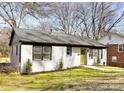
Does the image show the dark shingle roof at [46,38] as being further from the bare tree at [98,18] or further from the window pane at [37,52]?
the bare tree at [98,18]

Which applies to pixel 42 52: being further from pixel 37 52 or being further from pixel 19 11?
pixel 19 11

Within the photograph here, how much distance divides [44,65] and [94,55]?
659cm

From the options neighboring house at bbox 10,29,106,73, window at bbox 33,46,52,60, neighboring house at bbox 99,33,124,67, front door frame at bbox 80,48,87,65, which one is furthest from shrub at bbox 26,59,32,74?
neighboring house at bbox 99,33,124,67

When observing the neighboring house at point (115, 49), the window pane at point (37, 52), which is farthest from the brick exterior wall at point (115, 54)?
the window pane at point (37, 52)

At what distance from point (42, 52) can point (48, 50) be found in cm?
64

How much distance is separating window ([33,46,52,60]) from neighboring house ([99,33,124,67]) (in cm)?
1114

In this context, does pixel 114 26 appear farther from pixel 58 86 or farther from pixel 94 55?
pixel 58 86

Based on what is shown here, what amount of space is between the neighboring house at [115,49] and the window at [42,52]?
11.1 meters

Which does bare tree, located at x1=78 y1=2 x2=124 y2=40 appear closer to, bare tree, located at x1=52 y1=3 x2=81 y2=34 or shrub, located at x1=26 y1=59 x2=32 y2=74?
bare tree, located at x1=52 y1=3 x2=81 y2=34

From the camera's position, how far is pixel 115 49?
2953 centimetres

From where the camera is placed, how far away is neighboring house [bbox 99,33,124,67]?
2875 centimetres

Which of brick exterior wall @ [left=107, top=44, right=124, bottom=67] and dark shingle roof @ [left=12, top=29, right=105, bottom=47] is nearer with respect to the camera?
dark shingle roof @ [left=12, top=29, right=105, bottom=47]

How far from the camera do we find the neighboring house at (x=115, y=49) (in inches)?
1132

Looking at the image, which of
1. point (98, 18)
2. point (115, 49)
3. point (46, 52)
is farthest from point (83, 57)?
point (98, 18)
